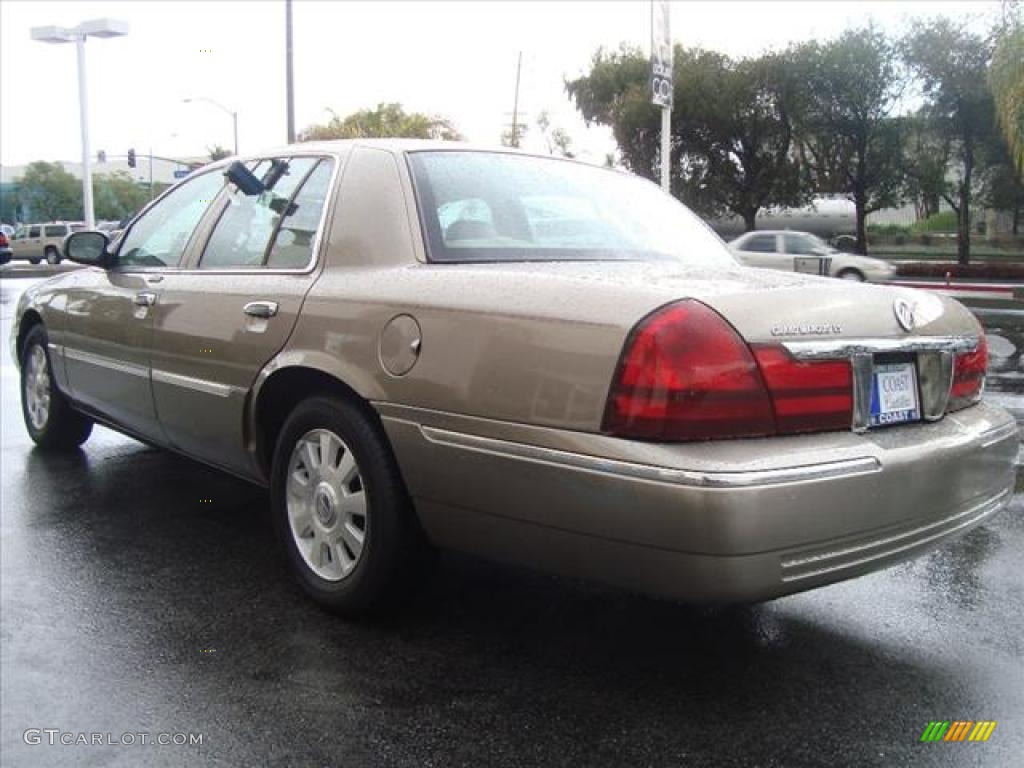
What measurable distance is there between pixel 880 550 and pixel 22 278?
96.9ft

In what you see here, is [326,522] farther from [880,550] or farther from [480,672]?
[880,550]

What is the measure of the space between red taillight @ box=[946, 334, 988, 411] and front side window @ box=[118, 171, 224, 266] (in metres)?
2.99

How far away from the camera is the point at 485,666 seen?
302 cm

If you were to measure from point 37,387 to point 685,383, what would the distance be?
4483mm

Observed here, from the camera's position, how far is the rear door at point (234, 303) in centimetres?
362

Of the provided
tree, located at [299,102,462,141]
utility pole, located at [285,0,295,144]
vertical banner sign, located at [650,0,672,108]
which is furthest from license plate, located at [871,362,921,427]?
tree, located at [299,102,462,141]

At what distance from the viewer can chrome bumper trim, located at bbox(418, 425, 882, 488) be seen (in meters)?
2.44

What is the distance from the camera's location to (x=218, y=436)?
3.90 metres

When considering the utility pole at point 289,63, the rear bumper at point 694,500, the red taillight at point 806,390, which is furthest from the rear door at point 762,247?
the red taillight at point 806,390

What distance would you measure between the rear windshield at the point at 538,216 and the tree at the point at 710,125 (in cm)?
3401

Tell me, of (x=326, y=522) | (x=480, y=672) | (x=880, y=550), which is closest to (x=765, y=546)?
(x=880, y=550)

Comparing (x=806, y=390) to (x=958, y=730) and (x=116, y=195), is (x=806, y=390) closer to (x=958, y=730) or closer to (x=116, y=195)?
(x=958, y=730)

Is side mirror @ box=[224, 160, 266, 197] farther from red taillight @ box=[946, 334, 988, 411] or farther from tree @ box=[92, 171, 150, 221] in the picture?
tree @ box=[92, 171, 150, 221]

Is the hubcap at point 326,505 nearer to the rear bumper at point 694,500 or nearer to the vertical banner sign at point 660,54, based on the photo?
the rear bumper at point 694,500
